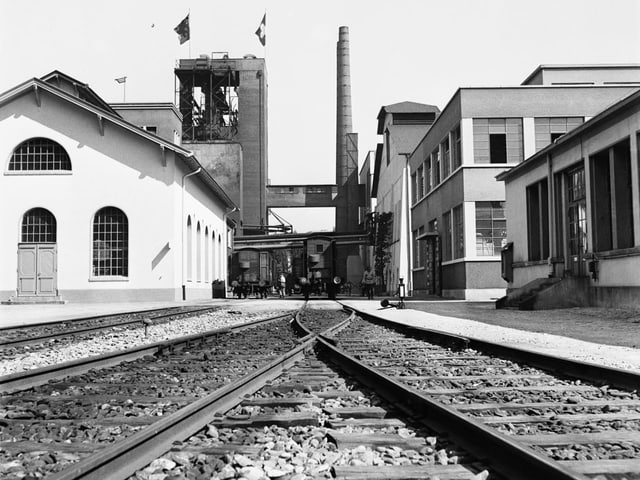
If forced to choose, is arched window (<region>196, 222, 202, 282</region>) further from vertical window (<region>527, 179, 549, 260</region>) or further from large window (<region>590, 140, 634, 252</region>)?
large window (<region>590, 140, 634, 252</region>)

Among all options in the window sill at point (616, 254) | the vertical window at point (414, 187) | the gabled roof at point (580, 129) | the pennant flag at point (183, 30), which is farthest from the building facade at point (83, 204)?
the pennant flag at point (183, 30)

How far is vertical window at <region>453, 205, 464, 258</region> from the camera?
1057 inches

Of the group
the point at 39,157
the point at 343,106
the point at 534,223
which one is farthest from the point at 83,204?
the point at 343,106

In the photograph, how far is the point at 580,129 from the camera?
16.3m

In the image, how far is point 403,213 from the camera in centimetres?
4066

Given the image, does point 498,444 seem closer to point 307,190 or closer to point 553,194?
point 553,194

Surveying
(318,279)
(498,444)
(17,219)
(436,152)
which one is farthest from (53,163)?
(498,444)

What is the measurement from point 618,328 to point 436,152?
22.3 meters

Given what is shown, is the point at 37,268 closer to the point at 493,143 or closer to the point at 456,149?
the point at 456,149

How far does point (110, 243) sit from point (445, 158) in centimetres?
1505

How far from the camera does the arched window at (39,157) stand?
2816 centimetres

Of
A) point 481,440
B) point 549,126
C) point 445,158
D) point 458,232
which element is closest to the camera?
point 481,440

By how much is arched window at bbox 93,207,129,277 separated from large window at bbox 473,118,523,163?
14699 millimetres

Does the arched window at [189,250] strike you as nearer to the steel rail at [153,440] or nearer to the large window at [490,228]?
the large window at [490,228]
